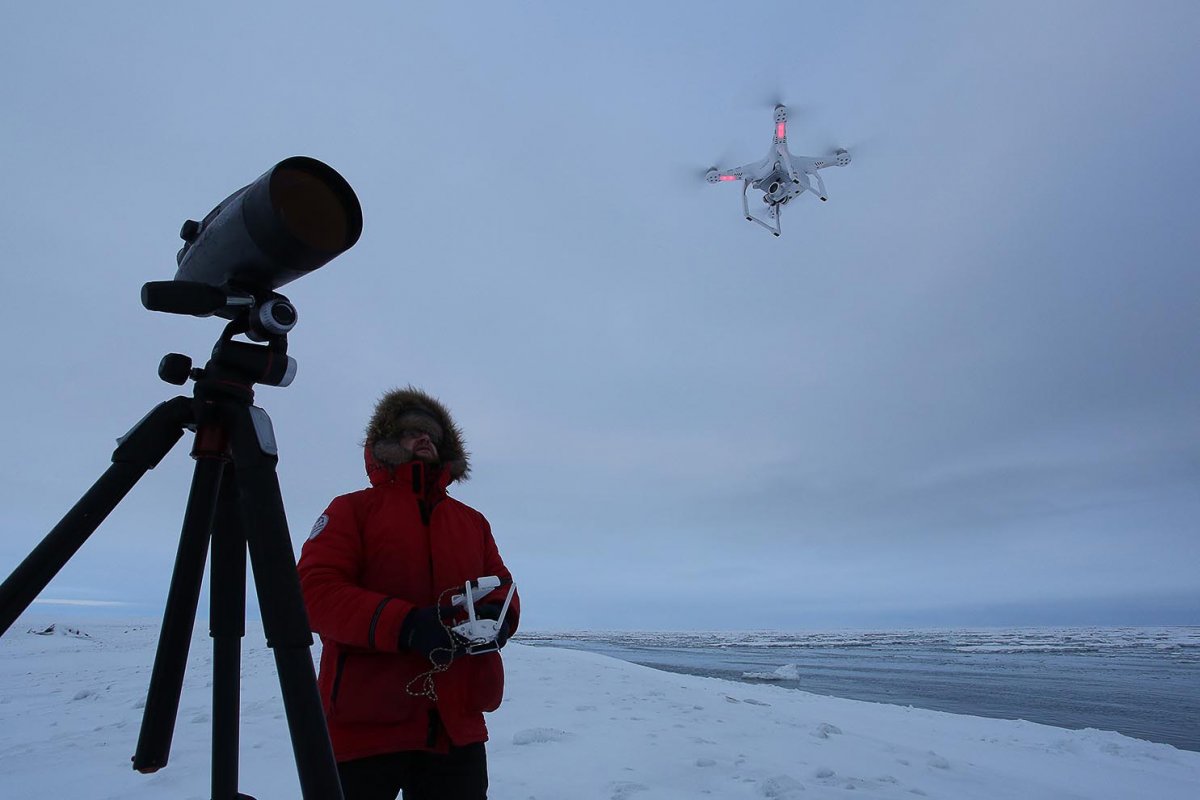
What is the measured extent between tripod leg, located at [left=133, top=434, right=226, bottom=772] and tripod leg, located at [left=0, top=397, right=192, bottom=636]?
0.07m

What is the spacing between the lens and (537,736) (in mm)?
4516

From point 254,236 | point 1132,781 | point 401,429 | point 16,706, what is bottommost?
point 1132,781

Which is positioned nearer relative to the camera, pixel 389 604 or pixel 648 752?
pixel 389 604

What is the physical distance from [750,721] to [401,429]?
5188 mm

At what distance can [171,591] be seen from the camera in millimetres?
1184

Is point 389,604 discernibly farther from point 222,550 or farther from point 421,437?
point 421,437

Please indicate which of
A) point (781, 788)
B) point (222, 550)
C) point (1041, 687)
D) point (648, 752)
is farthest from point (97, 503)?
point (1041, 687)

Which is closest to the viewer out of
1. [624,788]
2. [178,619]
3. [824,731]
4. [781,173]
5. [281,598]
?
[281,598]

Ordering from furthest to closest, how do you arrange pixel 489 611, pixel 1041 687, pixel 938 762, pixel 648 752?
pixel 1041 687
pixel 938 762
pixel 648 752
pixel 489 611

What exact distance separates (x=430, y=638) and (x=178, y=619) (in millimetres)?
656

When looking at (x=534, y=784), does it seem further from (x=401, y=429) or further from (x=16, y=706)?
(x=16, y=706)

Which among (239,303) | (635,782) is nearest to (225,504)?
(239,303)

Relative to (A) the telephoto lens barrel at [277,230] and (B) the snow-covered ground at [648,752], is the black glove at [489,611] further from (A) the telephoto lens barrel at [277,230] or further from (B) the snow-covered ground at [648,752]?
(B) the snow-covered ground at [648,752]

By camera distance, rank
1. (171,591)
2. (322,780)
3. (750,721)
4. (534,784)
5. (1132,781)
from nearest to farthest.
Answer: (322,780), (171,591), (534,784), (1132,781), (750,721)
